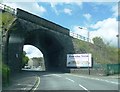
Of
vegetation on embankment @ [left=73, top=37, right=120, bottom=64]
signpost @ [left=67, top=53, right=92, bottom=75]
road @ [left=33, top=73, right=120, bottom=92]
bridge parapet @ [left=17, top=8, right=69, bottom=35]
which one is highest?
bridge parapet @ [left=17, top=8, right=69, bottom=35]

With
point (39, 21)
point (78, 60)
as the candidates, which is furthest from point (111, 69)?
point (39, 21)

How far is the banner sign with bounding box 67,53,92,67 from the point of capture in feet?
228

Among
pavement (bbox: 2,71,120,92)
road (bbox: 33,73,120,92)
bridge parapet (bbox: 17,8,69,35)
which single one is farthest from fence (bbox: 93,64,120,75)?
road (bbox: 33,73,120,92)

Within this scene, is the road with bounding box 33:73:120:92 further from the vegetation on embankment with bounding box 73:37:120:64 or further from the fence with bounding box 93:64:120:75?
the vegetation on embankment with bounding box 73:37:120:64

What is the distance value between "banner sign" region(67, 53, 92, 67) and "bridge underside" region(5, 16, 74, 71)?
4.30 feet

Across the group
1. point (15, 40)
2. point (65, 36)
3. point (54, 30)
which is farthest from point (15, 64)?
point (65, 36)

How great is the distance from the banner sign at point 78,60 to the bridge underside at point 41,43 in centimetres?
131

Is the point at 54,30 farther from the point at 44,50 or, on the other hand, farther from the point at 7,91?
the point at 7,91

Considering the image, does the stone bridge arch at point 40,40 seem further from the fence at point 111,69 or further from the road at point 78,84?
the road at point 78,84

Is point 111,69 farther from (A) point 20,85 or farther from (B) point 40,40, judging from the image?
(A) point 20,85

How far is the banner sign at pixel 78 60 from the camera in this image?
69.4 meters

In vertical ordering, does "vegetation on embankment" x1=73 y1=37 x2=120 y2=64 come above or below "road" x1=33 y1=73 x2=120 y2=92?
above

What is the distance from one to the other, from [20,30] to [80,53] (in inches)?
921

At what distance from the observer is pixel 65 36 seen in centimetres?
7231
